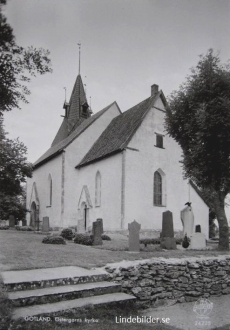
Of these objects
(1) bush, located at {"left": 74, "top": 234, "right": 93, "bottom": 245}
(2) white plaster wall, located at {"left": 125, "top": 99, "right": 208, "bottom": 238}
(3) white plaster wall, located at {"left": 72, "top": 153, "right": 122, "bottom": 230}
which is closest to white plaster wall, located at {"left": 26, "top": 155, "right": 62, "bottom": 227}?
(3) white plaster wall, located at {"left": 72, "top": 153, "right": 122, "bottom": 230}

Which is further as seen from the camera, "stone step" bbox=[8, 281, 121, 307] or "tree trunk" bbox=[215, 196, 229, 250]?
"tree trunk" bbox=[215, 196, 229, 250]

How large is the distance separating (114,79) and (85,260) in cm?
518

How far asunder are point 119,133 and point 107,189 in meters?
4.52

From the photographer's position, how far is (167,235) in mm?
15000

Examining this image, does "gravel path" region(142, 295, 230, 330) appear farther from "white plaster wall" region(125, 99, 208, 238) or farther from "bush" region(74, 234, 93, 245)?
"white plaster wall" region(125, 99, 208, 238)

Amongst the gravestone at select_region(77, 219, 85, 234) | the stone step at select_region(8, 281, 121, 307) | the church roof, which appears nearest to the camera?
the stone step at select_region(8, 281, 121, 307)

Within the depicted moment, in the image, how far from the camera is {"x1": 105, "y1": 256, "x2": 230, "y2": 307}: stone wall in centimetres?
782

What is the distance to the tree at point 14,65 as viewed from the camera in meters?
6.45

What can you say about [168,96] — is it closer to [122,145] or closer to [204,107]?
[204,107]

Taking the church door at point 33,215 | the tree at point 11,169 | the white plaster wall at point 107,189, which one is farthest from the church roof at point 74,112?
the white plaster wall at point 107,189

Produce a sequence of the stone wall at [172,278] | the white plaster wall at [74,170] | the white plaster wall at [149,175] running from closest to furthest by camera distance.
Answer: the stone wall at [172,278], the white plaster wall at [149,175], the white plaster wall at [74,170]

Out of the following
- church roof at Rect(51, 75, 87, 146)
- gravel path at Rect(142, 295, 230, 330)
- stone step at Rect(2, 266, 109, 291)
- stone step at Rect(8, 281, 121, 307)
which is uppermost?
church roof at Rect(51, 75, 87, 146)

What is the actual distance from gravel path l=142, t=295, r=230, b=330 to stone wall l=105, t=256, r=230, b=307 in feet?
1.04

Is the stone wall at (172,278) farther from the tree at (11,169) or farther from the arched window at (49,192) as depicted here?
the arched window at (49,192)
